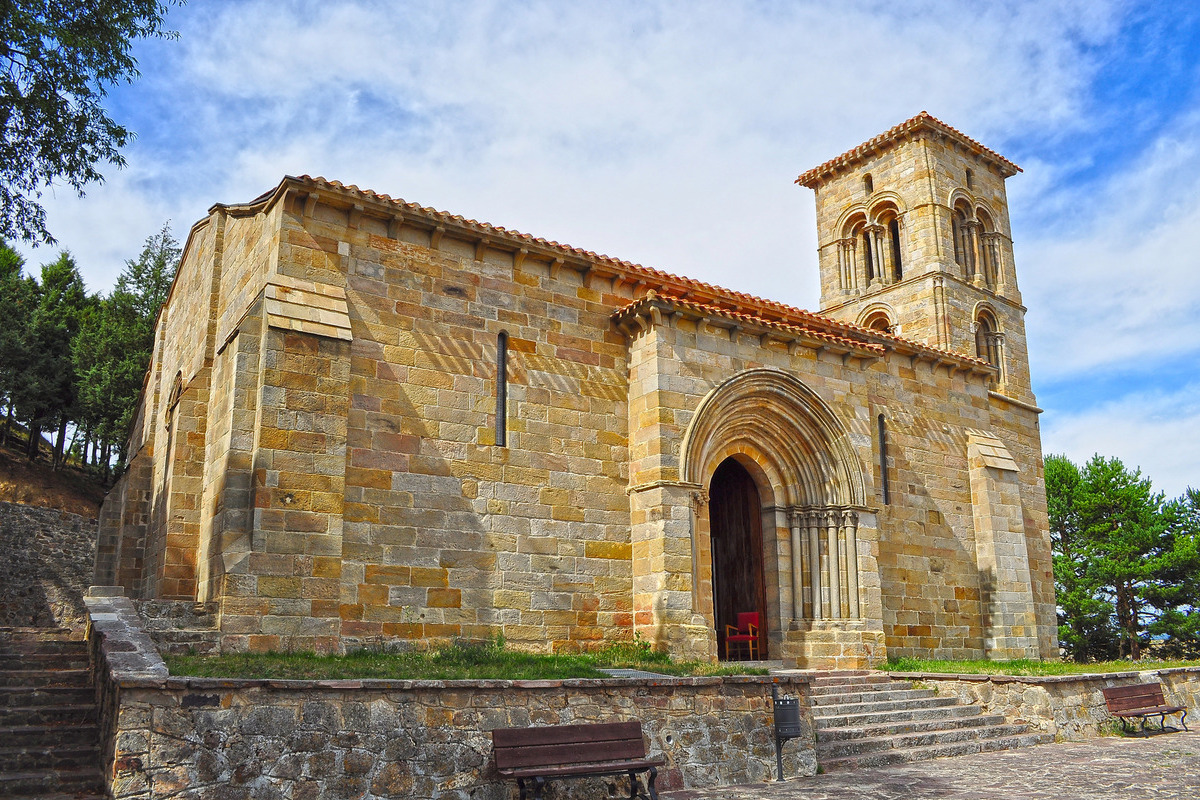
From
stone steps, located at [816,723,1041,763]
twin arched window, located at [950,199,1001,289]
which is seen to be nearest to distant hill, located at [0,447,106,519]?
stone steps, located at [816,723,1041,763]

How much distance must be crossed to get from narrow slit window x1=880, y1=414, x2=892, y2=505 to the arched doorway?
304 centimetres

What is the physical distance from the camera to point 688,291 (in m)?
16.1

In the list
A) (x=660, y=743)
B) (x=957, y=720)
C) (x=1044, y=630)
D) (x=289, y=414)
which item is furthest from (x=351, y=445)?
(x=1044, y=630)

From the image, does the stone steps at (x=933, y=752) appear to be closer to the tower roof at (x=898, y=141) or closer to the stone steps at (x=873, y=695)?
the stone steps at (x=873, y=695)

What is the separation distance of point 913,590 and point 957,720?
15.8 ft

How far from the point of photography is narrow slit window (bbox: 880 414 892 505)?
57.9 feet

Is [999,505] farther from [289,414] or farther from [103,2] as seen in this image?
[103,2]

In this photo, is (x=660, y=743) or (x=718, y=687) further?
(x=718, y=687)

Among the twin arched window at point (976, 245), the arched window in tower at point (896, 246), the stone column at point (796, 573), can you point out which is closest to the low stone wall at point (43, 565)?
the stone column at point (796, 573)

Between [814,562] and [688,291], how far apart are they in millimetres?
5152

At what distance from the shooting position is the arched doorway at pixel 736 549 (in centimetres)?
1598

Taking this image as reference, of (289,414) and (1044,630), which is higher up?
(289,414)

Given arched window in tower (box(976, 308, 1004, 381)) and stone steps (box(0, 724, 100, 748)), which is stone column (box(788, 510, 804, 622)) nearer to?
stone steps (box(0, 724, 100, 748))

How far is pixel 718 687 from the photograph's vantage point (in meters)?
9.74
